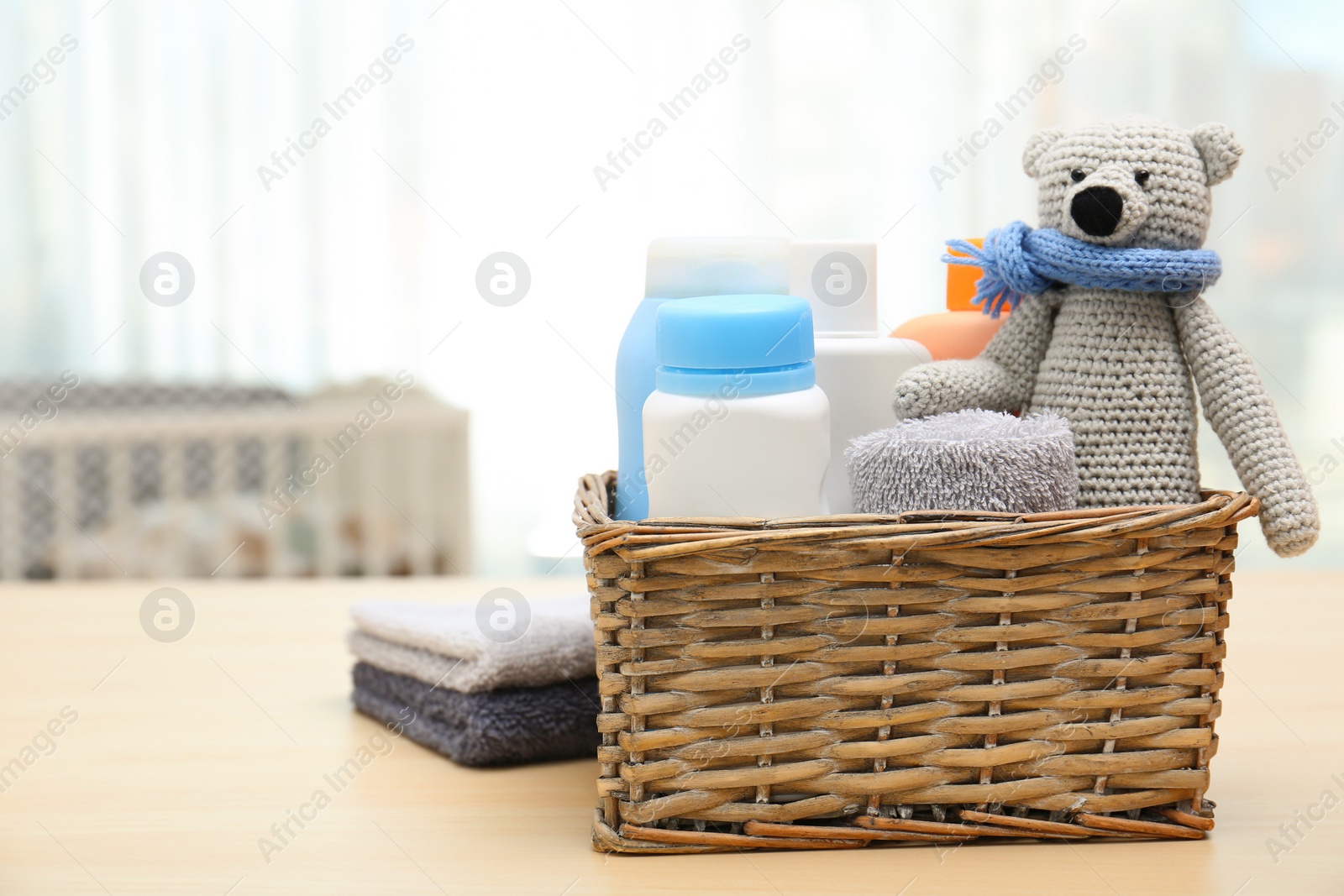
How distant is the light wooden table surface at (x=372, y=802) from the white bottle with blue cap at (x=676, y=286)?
0.17m

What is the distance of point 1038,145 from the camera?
603mm

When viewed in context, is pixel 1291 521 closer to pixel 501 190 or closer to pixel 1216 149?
pixel 1216 149

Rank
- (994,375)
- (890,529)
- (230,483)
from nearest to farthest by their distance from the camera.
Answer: (890,529) < (994,375) < (230,483)

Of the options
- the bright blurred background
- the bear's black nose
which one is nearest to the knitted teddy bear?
the bear's black nose

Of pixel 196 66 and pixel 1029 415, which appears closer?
pixel 1029 415

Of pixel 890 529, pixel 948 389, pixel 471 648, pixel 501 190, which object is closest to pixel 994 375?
pixel 948 389

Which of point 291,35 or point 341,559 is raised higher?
point 291,35

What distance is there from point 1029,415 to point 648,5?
1.55 metres

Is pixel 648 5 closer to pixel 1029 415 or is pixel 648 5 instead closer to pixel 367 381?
pixel 367 381

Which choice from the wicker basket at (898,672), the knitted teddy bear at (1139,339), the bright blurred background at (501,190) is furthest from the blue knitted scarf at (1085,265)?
the bright blurred background at (501,190)

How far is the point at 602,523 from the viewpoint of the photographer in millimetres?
508

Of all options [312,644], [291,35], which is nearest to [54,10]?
[291,35]

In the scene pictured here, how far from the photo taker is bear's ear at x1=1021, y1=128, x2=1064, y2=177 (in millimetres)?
597

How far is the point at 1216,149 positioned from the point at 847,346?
0.21 metres
